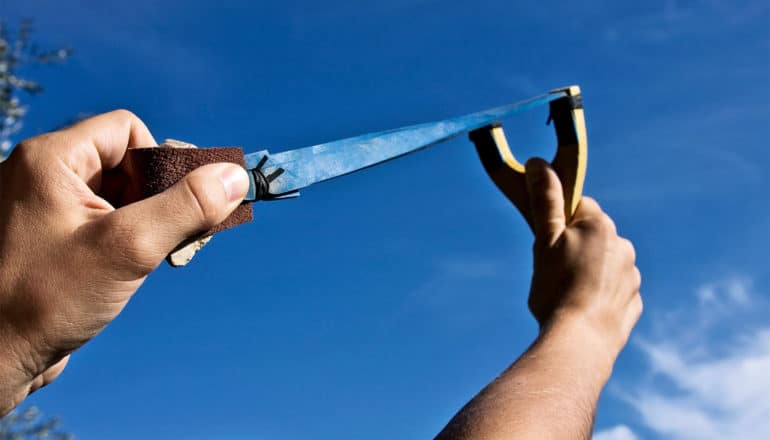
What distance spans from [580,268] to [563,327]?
353 millimetres

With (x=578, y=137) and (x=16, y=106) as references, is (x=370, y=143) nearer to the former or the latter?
(x=578, y=137)

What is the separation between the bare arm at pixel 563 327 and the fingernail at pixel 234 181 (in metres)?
0.72

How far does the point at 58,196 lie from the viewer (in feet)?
4.06

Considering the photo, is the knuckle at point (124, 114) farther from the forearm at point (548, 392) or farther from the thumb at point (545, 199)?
the thumb at point (545, 199)

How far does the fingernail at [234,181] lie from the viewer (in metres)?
1.36

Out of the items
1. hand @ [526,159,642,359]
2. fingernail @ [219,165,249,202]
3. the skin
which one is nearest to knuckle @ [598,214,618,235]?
hand @ [526,159,642,359]

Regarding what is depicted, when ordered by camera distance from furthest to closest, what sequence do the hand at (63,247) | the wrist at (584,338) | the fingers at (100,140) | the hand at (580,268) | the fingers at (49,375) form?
1. the hand at (580,268)
2. the wrist at (584,338)
3. the fingers at (49,375)
4. the fingers at (100,140)
5. the hand at (63,247)

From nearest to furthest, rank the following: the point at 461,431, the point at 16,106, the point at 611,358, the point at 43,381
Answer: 1. the point at 43,381
2. the point at 461,431
3. the point at 611,358
4. the point at 16,106

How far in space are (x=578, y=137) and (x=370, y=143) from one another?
145 centimetres

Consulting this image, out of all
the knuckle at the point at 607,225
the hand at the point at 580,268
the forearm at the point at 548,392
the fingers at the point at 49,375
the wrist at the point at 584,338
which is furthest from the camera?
the knuckle at the point at 607,225

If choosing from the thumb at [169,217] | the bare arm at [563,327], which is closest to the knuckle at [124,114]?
the thumb at [169,217]

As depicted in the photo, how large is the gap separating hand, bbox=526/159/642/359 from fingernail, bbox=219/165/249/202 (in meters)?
1.55

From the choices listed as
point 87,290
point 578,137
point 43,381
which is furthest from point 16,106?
point 87,290

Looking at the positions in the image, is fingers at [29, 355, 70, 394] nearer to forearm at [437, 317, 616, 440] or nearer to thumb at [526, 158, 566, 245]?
Result: forearm at [437, 317, 616, 440]
